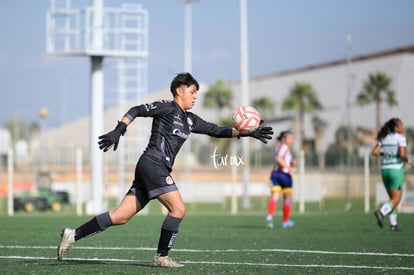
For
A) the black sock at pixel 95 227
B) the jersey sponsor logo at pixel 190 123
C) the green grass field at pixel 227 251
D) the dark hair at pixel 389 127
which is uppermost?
the dark hair at pixel 389 127

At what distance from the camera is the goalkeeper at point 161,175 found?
10.3 m

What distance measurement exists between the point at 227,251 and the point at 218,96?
303 ft

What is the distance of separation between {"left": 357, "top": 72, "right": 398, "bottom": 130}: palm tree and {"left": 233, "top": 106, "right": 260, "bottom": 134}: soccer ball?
76052mm

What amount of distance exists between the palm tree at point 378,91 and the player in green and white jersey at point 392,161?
69.5m

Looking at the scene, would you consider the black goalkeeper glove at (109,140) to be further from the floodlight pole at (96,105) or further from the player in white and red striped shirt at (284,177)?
the floodlight pole at (96,105)

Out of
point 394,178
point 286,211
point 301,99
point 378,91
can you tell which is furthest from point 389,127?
point 301,99

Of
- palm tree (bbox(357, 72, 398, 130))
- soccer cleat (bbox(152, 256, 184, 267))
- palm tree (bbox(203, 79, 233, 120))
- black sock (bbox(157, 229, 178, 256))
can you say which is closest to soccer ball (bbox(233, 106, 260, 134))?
black sock (bbox(157, 229, 178, 256))

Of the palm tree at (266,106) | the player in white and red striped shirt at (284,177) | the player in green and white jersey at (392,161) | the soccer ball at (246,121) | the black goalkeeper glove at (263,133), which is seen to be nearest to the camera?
the black goalkeeper glove at (263,133)

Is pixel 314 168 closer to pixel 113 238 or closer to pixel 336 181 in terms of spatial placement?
pixel 336 181

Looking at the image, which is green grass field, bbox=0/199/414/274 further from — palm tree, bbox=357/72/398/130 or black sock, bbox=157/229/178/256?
palm tree, bbox=357/72/398/130

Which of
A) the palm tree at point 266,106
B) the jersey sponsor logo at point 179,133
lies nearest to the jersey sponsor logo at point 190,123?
the jersey sponsor logo at point 179,133

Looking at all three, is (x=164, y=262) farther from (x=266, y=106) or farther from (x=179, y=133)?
(x=266, y=106)

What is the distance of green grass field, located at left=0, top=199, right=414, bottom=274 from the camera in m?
10.4

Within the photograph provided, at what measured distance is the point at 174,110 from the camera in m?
10.5
